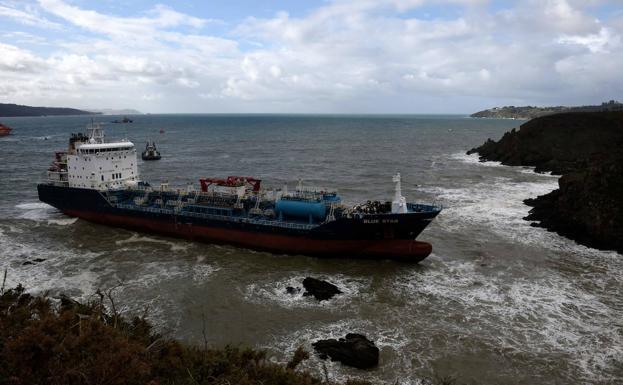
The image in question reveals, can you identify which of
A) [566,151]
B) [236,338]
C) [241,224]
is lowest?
[236,338]

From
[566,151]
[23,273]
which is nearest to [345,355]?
[23,273]

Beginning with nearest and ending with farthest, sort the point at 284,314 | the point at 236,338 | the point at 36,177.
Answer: the point at 236,338 < the point at 284,314 < the point at 36,177

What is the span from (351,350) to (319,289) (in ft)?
18.7

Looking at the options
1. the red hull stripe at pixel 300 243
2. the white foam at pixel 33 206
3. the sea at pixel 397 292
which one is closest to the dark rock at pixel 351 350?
the sea at pixel 397 292

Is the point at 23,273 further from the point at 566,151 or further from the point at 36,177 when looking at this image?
the point at 566,151

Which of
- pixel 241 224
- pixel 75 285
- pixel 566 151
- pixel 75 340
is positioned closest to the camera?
pixel 75 340

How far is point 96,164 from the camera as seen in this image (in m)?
35.1

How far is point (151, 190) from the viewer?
3412 centimetres

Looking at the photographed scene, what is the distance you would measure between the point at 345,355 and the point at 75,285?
15.9 m

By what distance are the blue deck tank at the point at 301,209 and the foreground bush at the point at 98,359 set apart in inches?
596

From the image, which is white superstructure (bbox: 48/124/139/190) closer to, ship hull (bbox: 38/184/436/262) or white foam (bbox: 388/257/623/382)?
ship hull (bbox: 38/184/436/262)

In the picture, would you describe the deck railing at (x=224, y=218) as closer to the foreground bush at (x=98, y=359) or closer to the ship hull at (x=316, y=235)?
the ship hull at (x=316, y=235)

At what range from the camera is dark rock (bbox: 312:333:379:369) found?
15.6 metres

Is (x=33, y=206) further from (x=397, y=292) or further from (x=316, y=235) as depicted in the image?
(x=397, y=292)
